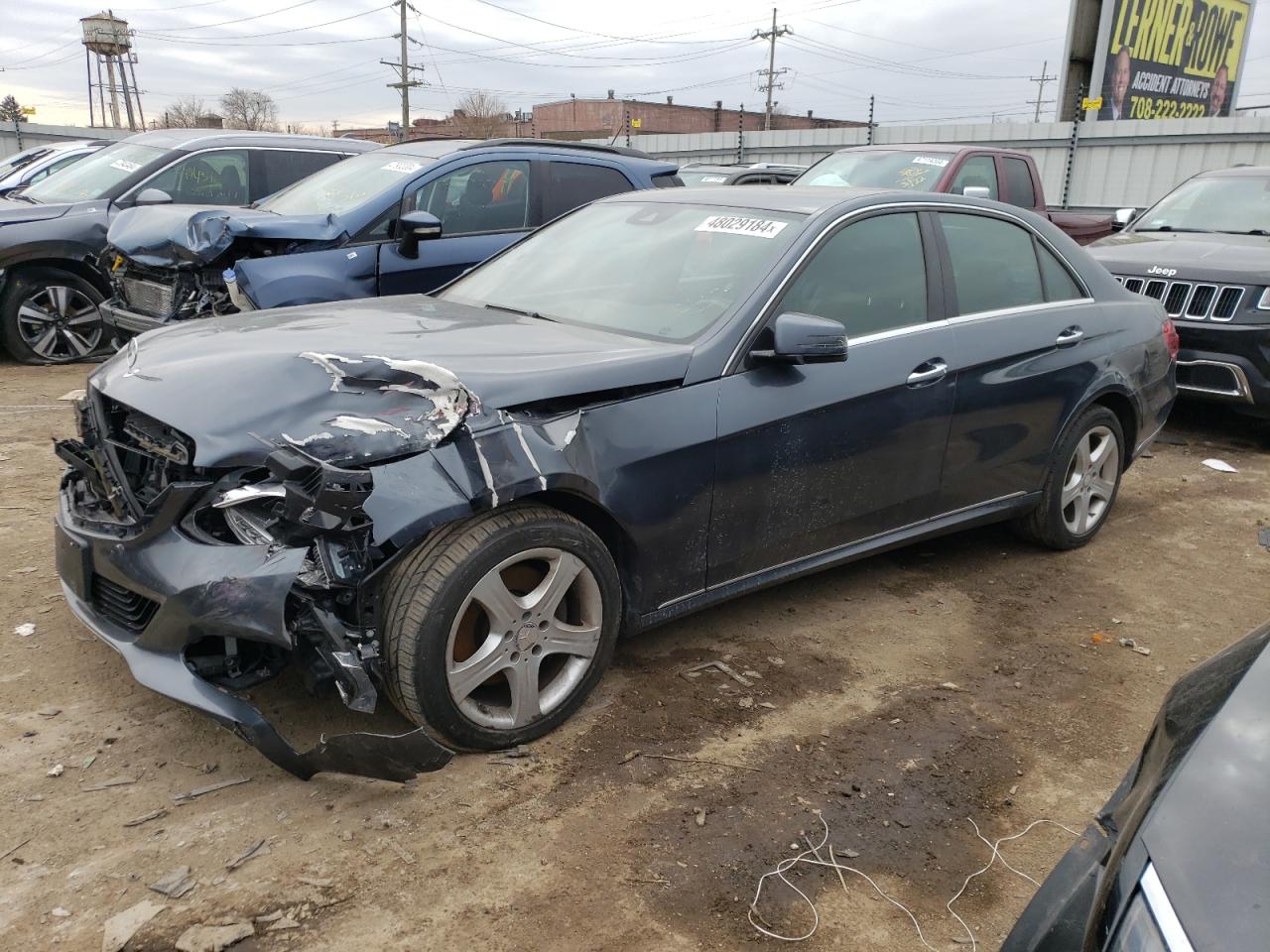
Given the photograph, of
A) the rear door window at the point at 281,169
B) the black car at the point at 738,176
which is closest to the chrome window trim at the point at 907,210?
the rear door window at the point at 281,169

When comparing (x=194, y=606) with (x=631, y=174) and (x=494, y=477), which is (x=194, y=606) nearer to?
(x=494, y=477)

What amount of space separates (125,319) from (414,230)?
233 centimetres

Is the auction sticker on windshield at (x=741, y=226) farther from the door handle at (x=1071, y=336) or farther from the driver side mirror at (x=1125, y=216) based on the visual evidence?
the driver side mirror at (x=1125, y=216)

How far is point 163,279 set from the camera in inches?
265

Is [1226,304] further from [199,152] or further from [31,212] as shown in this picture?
[31,212]

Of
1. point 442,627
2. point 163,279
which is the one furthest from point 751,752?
point 163,279

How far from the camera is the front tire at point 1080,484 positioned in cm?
475

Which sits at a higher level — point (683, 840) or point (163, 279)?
point (163, 279)

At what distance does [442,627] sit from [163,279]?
5.05 metres

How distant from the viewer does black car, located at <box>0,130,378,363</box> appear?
26.1ft

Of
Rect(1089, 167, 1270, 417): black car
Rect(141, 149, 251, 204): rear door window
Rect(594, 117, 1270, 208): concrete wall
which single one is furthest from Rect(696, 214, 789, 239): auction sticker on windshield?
Rect(594, 117, 1270, 208): concrete wall

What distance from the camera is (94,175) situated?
8.70 metres

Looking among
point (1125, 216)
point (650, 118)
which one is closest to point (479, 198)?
point (1125, 216)

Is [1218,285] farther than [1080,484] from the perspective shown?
Yes
